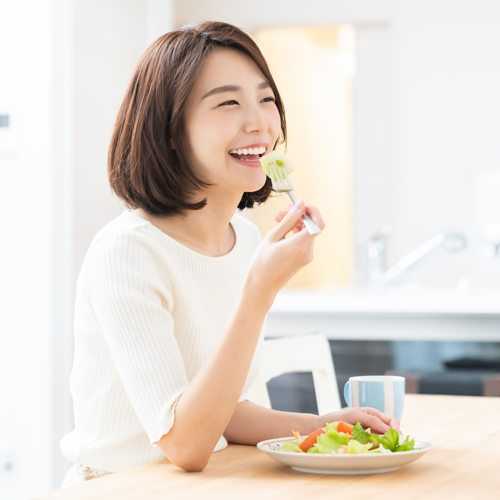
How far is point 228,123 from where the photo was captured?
1074 mm

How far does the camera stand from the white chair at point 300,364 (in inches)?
58.1

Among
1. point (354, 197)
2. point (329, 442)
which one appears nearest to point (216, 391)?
point (329, 442)

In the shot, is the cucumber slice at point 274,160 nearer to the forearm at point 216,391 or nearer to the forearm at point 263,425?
the forearm at point 216,391

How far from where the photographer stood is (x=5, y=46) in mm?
2389

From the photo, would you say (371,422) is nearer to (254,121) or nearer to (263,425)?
(263,425)

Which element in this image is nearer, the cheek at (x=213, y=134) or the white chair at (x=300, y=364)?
the cheek at (x=213, y=134)

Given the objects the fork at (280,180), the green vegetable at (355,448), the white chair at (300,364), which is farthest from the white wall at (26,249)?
the green vegetable at (355,448)

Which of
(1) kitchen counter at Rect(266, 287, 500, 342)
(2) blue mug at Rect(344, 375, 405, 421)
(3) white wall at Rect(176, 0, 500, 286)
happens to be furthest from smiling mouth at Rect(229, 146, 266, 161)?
(3) white wall at Rect(176, 0, 500, 286)

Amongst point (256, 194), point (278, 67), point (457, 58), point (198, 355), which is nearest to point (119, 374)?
point (198, 355)

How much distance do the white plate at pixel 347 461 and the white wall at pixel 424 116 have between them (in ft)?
10.1

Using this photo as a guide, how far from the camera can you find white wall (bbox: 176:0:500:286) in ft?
12.5

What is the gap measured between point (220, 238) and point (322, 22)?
308 cm

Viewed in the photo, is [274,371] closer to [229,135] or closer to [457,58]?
[229,135]

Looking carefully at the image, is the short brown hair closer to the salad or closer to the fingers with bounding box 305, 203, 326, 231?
the fingers with bounding box 305, 203, 326, 231
